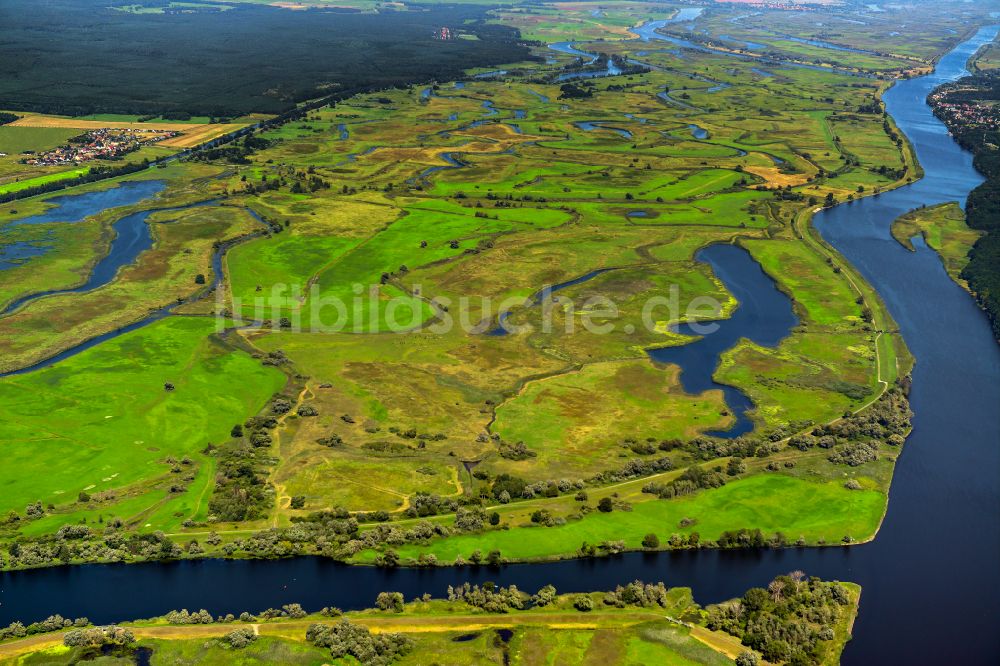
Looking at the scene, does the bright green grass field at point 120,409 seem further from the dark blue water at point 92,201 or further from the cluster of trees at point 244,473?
the dark blue water at point 92,201

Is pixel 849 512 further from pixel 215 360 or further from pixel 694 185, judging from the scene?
pixel 694 185

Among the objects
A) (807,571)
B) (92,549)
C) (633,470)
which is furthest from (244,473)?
(807,571)

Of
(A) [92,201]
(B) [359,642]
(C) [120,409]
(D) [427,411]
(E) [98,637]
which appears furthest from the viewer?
(A) [92,201]

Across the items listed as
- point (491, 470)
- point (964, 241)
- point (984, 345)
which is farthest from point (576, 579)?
point (964, 241)

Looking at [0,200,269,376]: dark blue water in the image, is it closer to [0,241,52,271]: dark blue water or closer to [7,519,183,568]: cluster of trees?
[0,241,52,271]: dark blue water

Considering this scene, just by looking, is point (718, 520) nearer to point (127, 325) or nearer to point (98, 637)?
point (98, 637)
